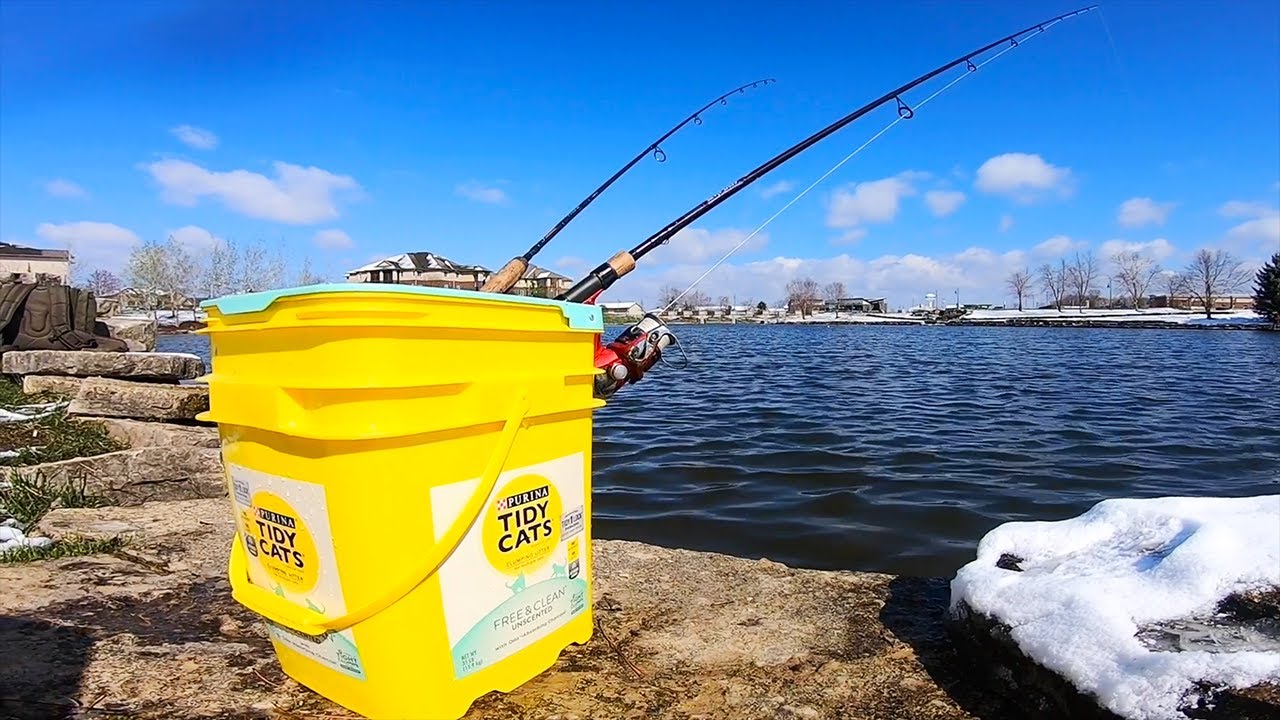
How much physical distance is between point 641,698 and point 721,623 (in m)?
0.64

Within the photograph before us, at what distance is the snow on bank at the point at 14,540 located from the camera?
3453 millimetres

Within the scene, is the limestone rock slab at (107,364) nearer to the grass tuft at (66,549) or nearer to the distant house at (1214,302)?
the grass tuft at (66,549)

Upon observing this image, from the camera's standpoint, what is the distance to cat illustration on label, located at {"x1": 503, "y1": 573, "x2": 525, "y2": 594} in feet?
7.20

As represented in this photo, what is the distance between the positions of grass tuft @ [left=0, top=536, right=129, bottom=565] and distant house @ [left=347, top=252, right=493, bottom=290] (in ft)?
5.49

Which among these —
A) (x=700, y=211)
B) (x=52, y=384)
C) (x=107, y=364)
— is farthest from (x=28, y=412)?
(x=700, y=211)

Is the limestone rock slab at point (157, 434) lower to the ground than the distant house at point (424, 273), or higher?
lower

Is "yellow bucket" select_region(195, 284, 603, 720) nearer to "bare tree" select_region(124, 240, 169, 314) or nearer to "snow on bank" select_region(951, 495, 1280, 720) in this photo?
"snow on bank" select_region(951, 495, 1280, 720)

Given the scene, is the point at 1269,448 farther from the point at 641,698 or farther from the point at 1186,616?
the point at 641,698

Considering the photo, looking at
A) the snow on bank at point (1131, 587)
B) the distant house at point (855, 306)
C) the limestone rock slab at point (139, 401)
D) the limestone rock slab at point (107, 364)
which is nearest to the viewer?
the snow on bank at point (1131, 587)

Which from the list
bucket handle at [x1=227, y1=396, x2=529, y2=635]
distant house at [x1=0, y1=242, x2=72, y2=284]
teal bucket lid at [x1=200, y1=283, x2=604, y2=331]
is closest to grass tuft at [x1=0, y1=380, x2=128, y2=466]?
bucket handle at [x1=227, y1=396, x2=529, y2=635]

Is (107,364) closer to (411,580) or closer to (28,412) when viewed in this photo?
(28,412)

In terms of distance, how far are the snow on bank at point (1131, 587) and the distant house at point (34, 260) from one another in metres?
77.8

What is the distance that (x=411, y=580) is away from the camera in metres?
1.91

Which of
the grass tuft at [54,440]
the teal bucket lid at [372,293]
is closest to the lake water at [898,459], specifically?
the teal bucket lid at [372,293]
